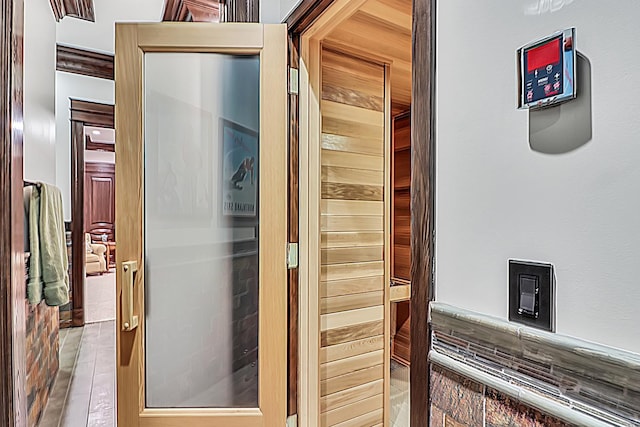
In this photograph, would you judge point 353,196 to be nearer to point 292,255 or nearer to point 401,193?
point 292,255

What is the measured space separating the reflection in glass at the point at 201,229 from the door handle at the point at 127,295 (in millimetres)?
88

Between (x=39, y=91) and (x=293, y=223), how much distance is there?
2.03m

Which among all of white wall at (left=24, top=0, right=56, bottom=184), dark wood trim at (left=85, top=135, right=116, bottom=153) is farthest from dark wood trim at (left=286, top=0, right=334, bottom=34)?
dark wood trim at (left=85, top=135, right=116, bottom=153)

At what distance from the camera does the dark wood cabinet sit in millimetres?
10773

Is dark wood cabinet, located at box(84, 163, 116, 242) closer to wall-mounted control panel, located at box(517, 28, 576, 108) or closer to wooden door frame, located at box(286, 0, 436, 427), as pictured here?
wooden door frame, located at box(286, 0, 436, 427)

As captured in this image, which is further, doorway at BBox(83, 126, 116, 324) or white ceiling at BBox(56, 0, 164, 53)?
doorway at BBox(83, 126, 116, 324)

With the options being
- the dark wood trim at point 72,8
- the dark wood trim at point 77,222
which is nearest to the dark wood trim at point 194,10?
the dark wood trim at point 72,8

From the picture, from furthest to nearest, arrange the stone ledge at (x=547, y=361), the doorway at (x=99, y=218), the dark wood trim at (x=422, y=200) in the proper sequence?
the doorway at (x=99, y=218) → the dark wood trim at (x=422, y=200) → the stone ledge at (x=547, y=361)

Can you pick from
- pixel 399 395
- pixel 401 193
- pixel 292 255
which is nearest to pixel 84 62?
pixel 401 193

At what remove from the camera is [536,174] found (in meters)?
0.79

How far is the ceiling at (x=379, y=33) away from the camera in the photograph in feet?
6.43

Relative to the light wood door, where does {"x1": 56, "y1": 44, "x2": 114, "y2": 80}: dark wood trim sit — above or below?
above

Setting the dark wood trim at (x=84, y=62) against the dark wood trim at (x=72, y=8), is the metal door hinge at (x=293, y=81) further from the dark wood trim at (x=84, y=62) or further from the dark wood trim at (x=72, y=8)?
the dark wood trim at (x=84, y=62)

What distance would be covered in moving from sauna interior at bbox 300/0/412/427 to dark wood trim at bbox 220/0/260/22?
31 cm
